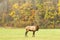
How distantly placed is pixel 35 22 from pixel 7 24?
22.5ft

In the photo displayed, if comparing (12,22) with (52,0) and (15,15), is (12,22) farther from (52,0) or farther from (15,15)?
(52,0)

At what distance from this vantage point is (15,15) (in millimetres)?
57406

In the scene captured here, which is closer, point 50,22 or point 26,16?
point 50,22

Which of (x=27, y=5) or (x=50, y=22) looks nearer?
(x=50, y=22)

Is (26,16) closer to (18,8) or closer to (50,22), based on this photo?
(18,8)

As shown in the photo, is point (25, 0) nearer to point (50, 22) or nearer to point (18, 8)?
point (18, 8)

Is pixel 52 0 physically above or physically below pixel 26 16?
above

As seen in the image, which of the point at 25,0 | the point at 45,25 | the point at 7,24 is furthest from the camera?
the point at 25,0

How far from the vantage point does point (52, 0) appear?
58250 millimetres

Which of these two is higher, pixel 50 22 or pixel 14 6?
pixel 14 6

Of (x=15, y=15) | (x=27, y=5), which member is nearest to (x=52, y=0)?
(x=27, y=5)

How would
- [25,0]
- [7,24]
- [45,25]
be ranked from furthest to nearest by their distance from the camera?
[25,0] → [7,24] → [45,25]

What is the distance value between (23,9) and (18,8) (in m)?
1.34

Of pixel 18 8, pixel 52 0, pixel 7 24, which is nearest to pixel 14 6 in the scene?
pixel 18 8
